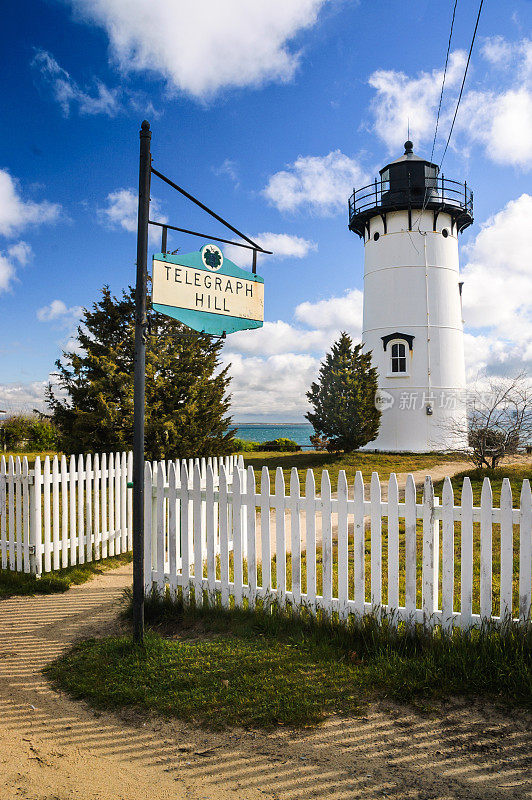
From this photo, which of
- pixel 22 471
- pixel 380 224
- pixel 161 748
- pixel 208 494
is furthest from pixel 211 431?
pixel 380 224

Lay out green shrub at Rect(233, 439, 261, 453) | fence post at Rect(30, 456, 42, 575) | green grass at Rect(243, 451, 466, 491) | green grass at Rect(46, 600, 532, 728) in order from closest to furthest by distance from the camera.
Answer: green grass at Rect(46, 600, 532, 728) → fence post at Rect(30, 456, 42, 575) → green grass at Rect(243, 451, 466, 491) → green shrub at Rect(233, 439, 261, 453)

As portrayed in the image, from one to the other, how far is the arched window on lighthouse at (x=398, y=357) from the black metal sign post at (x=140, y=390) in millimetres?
21850

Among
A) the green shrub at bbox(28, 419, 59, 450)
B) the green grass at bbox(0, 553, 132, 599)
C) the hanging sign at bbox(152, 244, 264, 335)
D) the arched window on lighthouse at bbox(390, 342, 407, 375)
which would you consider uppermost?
the arched window on lighthouse at bbox(390, 342, 407, 375)

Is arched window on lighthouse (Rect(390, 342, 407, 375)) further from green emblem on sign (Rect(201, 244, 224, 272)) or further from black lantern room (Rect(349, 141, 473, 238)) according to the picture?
green emblem on sign (Rect(201, 244, 224, 272))

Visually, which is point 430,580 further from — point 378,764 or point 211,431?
point 211,431

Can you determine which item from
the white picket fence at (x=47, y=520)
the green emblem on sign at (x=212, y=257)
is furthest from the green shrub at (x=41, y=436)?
the green emblem on sign at (x=212, y=257)

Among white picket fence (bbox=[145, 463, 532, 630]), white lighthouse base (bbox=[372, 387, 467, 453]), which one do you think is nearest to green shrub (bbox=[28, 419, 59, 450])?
white lighthouse base (bbox=[372, 387, 467, 453])

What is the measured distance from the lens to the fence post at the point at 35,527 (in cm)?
725

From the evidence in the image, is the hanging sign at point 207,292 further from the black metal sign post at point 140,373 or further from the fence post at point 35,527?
the fence post at point 35,527

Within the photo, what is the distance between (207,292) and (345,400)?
1822 centimetres

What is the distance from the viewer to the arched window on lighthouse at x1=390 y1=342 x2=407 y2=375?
2533 centimetres

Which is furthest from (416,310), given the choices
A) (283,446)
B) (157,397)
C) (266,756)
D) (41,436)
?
(266,756)

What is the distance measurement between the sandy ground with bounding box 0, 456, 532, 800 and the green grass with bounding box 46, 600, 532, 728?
13 centimetres

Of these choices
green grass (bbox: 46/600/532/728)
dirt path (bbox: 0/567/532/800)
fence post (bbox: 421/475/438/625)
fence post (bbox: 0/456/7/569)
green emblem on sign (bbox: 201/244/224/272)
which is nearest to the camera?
dirt path (bbox: 0/567/532/800)
